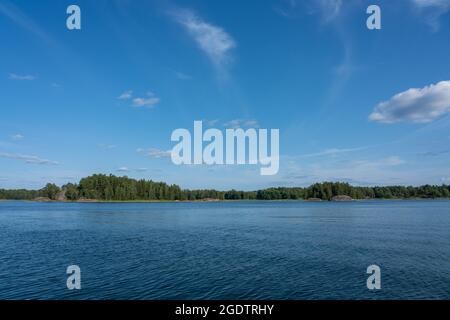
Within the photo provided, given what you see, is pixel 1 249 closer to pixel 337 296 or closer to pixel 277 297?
pixel 277 297

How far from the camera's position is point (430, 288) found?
912 inches

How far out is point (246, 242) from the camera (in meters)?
43.3

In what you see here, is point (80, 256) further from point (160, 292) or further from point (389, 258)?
point (389, 258)

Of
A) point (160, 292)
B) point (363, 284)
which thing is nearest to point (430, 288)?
point (363, 284)

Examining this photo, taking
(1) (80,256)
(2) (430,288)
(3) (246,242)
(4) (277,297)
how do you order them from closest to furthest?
(4) (277,297), (2) (430,288), (1) (80,256), (3) (246,242)

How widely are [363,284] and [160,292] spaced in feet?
45.1
